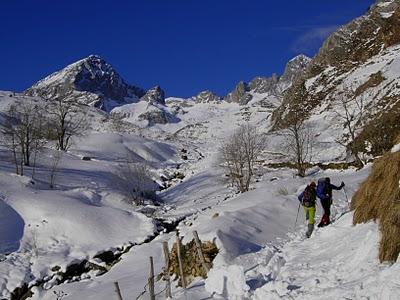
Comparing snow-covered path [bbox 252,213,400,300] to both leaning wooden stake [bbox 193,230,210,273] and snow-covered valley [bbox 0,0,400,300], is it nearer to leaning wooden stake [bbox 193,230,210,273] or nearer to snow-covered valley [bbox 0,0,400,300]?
snow-covered valley [bbox 0,0,400,300]

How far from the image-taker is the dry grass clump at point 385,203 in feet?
29.2

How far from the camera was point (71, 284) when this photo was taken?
20844 mm

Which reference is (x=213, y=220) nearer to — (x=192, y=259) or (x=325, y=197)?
(x=192, y=259)

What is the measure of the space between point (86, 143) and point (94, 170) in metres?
21.4

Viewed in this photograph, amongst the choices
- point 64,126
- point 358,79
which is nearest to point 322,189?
point 358,79

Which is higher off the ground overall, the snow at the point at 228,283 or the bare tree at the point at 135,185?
the bare tree at the point at 135,185

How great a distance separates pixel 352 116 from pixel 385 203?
30.3m

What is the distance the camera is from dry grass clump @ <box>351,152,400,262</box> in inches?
350

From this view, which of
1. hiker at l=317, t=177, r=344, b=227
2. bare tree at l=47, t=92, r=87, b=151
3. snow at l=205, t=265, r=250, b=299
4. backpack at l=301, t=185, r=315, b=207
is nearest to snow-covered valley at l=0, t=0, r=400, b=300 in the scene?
snow at l=205, t=265, r=250, b=299

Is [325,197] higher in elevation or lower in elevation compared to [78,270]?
higher

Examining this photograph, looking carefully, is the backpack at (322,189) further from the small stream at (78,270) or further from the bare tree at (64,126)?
the bare tree at (64,126)

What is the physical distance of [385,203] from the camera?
1059cm

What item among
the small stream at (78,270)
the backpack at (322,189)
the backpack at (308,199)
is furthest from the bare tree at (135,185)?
the backpack at (322,189)

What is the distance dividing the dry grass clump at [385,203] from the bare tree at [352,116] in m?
23.9
